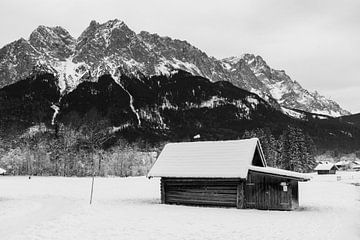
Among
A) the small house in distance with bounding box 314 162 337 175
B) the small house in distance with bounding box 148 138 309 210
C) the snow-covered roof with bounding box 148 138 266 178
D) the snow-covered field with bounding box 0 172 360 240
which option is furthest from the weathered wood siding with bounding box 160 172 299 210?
the small house in distance with bounding box 314 162 337 175

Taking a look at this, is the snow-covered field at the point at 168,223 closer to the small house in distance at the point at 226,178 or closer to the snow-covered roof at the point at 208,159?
the small house in distance at the point at 226,178

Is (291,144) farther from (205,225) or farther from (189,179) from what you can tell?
(205,225)

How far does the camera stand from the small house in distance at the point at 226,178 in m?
33.6

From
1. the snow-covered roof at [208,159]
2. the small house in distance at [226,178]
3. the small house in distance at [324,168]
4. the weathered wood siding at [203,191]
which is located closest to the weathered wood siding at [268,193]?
the small house in distance at [226,178]

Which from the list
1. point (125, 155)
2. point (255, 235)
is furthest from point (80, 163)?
point (255, 235)

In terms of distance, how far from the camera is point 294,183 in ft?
115

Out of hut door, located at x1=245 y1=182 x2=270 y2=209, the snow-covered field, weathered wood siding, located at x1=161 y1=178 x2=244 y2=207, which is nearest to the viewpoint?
the snow-covered field

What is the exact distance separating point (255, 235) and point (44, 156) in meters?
108

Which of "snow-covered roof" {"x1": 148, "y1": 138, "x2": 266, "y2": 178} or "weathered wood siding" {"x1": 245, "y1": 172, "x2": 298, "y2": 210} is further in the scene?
"snow-covered roof" {"x1": 148, "y1": 138, "x2": 266, "y2": 178}

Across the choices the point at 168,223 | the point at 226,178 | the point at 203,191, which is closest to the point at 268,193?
the point at 226,178

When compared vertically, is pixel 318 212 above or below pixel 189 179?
below

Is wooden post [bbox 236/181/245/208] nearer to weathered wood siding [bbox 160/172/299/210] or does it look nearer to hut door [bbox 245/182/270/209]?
weathered wood siding [bbox 160/172/299/210]

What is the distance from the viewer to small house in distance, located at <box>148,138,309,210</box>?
33.6 m

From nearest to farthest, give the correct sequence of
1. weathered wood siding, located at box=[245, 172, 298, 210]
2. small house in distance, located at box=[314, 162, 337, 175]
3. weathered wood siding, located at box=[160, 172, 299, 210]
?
weathered wood siding, located at box=[245, 172, 298, 210] < weathered wood siding, located at box=[160, 172, 299, 210] < small house in distance, located at box=[314, 162, 337, 175]
